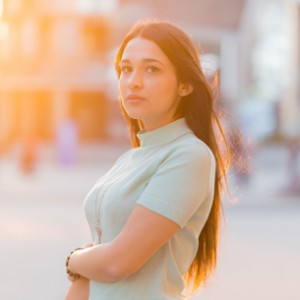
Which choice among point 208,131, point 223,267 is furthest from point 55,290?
point 208,131

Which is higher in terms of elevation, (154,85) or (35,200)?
(154,85)

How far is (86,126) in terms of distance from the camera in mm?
47312

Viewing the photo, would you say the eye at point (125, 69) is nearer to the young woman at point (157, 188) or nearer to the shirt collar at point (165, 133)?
the young woman at point (157, 188)

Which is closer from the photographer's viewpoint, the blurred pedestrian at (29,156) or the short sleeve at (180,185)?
the short sleeve at (180,185)

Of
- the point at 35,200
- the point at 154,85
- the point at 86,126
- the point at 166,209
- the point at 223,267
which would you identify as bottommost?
the point at 86,126

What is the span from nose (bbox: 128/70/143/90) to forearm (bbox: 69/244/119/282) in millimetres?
423

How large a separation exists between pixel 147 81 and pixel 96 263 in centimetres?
49

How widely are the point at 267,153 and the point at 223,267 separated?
24.8 meters

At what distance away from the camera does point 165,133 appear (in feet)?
8.39

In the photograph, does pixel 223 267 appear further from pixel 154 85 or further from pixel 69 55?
pixel 69 55

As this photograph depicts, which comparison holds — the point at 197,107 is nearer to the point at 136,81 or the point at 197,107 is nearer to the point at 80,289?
the point at 136,81

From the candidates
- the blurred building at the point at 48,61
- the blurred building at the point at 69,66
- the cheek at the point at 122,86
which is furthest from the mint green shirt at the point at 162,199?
the blurred building at the point at 48,61

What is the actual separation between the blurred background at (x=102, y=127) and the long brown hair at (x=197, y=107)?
379mm

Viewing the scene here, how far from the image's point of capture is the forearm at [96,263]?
2.43 metres
